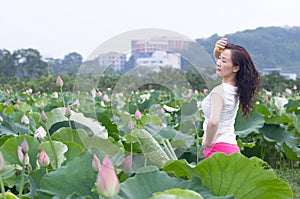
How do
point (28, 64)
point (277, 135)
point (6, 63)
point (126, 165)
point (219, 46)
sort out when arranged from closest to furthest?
point (126, 165) < point (219, 46) < point (277, 135) < point (6, 63) < point (28, 64)

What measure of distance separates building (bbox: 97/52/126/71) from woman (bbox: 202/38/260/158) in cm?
51

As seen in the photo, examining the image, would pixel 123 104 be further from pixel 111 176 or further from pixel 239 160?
pixel 111 176

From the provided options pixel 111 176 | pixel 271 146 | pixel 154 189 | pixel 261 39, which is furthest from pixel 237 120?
pixel 261 39

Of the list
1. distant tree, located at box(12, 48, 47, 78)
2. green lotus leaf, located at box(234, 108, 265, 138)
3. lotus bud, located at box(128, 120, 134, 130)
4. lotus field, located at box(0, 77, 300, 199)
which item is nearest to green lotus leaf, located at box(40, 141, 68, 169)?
lotus field, located at box(0, 77, 300, 199)

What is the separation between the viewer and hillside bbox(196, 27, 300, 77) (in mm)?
32438

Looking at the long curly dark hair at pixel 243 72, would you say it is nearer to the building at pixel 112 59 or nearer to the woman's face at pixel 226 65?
the woman's face at pixel 226 65

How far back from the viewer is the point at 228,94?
2.10m

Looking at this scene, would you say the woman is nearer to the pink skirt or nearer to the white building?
the pink skirt

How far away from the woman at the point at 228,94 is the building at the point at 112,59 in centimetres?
51

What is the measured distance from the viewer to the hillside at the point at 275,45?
32.4 meters

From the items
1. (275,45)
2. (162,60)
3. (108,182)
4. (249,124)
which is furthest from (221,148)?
(275,45)

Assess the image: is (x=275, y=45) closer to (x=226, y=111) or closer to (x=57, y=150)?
(x=226, y=111)

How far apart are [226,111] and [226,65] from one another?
183 mm

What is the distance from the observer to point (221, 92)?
1.91m
